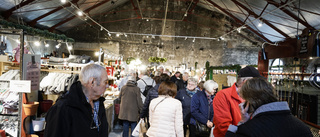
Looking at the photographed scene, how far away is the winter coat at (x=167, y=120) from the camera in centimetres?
296

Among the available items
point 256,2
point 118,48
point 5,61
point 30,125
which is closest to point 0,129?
point 30,125

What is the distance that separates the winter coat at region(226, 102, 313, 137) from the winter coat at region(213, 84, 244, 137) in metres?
0.94

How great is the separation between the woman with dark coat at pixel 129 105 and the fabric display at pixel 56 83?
1851 millimetres

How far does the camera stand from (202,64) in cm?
1820

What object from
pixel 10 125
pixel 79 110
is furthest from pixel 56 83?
pixel 79 110

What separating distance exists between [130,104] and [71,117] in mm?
3111

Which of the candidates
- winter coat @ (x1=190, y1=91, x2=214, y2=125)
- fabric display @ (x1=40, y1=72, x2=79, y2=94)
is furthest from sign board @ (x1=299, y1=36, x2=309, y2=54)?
fabric display @ (x1=40, y1=72, x2=79, y2=94)

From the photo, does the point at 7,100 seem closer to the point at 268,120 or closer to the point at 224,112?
the point at 224,112

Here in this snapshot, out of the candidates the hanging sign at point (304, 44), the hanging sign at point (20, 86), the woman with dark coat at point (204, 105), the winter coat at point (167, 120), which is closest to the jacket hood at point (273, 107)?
the winter coat at point (167, 120)

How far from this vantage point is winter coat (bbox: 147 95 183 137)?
2.96m

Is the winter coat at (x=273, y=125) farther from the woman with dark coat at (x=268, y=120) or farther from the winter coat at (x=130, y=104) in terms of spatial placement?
the winter coat at (x=130, y=104)

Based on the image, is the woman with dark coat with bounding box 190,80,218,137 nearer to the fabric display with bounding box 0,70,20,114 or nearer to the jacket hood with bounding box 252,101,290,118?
the jacket hood with bounding box 252,101,290,118

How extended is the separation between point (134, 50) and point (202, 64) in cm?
570

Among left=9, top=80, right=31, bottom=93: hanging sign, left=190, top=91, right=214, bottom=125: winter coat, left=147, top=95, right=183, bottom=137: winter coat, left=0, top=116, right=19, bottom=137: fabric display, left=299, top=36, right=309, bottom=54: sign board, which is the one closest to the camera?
left=9, top=80, right=31, bottom=93: hanging sign
